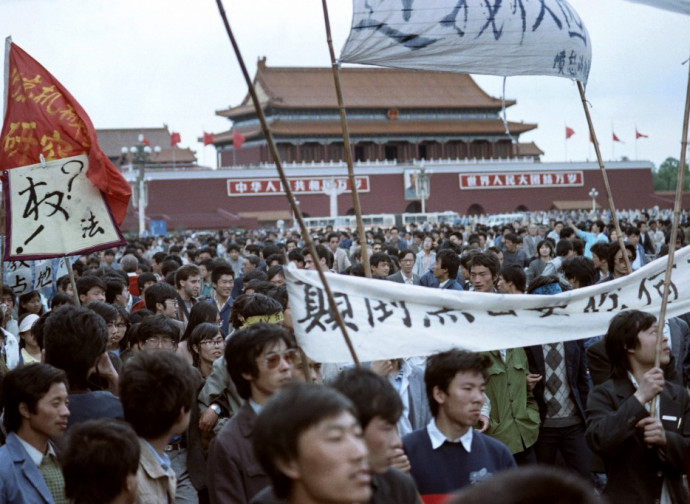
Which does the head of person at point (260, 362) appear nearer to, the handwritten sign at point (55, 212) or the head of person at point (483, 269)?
the handwritten sign at point (55, 212)

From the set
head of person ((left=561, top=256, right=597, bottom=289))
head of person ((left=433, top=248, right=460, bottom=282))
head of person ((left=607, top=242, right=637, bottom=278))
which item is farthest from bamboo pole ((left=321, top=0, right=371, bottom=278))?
head of person ((left=433, top=248, right=460, bottom=282))

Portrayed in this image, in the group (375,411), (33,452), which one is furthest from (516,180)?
(375,411)

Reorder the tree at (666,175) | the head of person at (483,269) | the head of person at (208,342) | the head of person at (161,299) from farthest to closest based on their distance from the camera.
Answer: the tree at (666,175), the head of person at (161,299), the head of person at (483,269), the head of person at (208,342)

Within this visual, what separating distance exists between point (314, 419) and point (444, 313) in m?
1.27

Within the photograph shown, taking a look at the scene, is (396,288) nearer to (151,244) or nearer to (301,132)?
(151,244)

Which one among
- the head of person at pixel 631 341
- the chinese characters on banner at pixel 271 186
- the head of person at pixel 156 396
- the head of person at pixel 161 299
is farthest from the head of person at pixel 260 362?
the chinese characters on banner at pixel 271 186

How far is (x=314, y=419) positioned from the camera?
189cm

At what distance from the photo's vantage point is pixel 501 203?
144ft

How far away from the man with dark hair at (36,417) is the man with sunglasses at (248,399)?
1.53 ft

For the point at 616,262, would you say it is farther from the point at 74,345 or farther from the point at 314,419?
the point at 314,419

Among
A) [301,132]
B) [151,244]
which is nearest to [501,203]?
[301,132]

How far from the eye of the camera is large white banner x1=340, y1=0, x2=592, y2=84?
156 inches

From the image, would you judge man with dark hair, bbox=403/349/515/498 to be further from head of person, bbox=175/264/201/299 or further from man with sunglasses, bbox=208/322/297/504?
head of person, bbox=175/264/201/299

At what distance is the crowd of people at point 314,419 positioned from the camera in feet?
6.30
